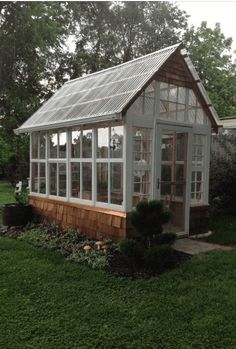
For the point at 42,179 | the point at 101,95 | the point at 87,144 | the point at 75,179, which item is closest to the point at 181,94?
the point at 101,95

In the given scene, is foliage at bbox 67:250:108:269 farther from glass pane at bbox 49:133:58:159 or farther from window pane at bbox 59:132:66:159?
glass pane at bbox 49:133:58:159

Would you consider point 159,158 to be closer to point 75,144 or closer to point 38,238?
point 75,144

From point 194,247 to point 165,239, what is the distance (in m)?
1.22

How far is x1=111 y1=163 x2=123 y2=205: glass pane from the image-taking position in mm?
6020

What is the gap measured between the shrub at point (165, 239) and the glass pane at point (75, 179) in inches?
96.4

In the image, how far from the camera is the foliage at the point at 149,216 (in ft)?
16.7

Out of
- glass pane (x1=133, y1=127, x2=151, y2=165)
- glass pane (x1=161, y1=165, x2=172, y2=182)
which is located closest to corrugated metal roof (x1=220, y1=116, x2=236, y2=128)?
glass pane (x1=161, y1=165, x2=172, y2=182)

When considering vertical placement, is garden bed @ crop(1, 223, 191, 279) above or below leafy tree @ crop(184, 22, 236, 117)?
below

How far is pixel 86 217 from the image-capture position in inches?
267

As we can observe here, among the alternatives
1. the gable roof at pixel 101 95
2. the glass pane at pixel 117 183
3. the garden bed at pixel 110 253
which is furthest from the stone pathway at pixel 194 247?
the gable roof at pixel 101 95

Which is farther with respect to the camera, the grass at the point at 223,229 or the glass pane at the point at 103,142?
the grass at the point at 223,229

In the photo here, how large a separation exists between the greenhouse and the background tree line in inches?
124

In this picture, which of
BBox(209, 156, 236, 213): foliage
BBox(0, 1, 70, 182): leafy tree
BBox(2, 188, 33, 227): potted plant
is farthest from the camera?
BBox(209, 156, 236, 213): foliage

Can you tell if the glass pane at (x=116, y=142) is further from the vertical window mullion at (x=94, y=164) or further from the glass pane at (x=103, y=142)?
the vertical window mullion at (x=94, y=164)
